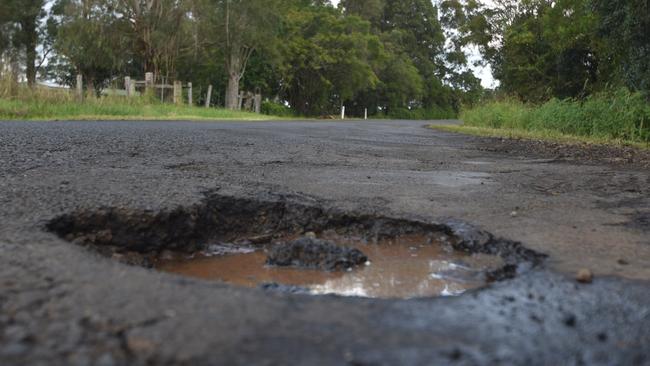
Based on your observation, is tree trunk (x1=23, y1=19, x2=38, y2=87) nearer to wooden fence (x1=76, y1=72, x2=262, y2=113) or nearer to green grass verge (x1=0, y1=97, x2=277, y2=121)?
wooden fence (x1=76, y1=72, x2=262, y2=113)

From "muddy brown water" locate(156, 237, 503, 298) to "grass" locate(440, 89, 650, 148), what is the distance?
7539mm

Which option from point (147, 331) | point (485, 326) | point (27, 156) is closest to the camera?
point (147, 331)

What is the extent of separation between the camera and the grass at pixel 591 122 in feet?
32.3

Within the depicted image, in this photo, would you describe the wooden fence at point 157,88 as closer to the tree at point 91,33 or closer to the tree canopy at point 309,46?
the tree canopy at point 309,46

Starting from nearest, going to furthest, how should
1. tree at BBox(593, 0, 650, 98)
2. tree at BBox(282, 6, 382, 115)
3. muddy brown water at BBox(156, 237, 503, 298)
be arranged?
muddy brown water at BBox(156, 237, 503, 298) → tree at BBox(593, 0, 650, 98) → tree at BBox(282, 6, 382, 115)

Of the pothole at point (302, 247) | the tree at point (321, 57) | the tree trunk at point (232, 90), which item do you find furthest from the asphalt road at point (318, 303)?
the tree at point (321, 57)

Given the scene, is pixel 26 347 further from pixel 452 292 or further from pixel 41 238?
pixel 452 292

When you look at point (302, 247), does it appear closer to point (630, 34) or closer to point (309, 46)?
point (630, 34)

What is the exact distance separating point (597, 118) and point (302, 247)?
32.7 feet

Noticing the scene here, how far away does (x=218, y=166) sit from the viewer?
4.98 meters

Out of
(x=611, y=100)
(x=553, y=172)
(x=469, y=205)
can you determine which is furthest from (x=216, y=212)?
(x=611, y=100)

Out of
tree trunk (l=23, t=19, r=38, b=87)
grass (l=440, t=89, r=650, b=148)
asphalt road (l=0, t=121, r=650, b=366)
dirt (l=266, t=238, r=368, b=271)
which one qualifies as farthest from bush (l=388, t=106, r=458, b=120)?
dirt (l=266, t=238, r=368, b=271)

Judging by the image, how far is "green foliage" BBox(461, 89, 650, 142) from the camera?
32.7 ft

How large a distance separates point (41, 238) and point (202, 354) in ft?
4.25
